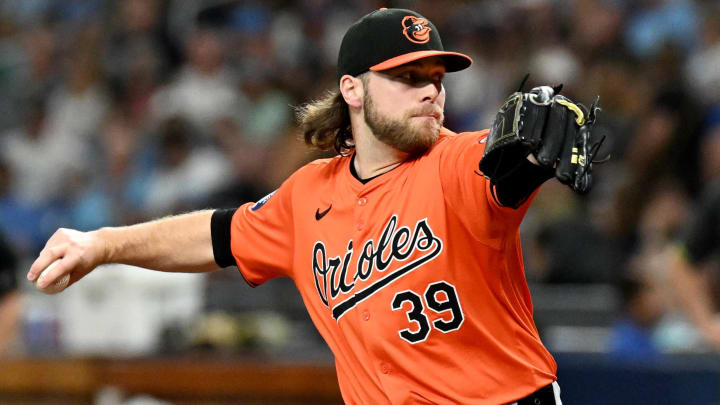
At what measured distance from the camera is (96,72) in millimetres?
11602

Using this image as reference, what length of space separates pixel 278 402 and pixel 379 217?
2980mm

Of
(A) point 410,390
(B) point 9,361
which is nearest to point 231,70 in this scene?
(B) point 9,361

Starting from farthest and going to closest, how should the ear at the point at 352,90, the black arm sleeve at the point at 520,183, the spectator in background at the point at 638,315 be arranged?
the spectator in background at the point at 638,315 → the ear at the point at 352,90 → the black arm sleeve at the point at 520,183

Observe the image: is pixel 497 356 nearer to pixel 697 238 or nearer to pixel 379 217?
pixel 379 217

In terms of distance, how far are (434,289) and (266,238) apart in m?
0.88

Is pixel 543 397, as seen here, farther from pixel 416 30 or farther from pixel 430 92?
pixel 416 30

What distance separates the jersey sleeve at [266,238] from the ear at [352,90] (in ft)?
1.37

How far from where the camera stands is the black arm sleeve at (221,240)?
12.6 feet

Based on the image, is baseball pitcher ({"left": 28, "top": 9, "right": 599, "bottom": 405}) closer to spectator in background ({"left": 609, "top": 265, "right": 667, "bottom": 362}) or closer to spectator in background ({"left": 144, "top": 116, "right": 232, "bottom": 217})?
spectator in background ({"left": 609, "top": 265, "right": 667, "bottom": 362})

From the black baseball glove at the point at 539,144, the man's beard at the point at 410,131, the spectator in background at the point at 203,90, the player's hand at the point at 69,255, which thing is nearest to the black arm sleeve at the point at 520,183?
the black baseball glove at the point at 539,144

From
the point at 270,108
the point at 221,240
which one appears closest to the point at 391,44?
the point at 221,240

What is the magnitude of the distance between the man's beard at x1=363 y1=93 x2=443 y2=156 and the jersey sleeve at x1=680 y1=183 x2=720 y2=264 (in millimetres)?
Answer: 3065

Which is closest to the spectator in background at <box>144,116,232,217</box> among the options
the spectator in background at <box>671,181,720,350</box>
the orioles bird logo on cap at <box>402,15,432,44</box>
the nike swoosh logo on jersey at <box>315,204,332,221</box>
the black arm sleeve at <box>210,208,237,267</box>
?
the spectator in background at <box>671,181,720,350</box>

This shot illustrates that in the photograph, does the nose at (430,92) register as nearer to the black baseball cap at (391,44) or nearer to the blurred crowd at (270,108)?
the black baseball cap at (391,44)
